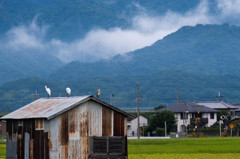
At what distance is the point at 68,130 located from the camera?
2931cm

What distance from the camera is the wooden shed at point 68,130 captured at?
94.9 ft

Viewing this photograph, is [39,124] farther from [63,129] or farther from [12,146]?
[12,146]

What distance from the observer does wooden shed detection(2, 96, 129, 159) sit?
2892cm

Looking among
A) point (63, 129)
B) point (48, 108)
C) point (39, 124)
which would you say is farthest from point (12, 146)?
point (63, 129)

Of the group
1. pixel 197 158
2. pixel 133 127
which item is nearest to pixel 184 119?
pixel 133 127

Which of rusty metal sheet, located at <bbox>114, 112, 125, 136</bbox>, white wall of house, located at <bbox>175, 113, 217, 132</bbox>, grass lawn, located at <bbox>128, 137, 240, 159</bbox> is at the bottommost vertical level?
grass lawn, located at <bbox>128, 137, 240, 159</bbox>

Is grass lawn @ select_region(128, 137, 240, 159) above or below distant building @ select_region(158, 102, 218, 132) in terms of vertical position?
below

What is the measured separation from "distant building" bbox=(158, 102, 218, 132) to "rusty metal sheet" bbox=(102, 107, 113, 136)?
79.7 m

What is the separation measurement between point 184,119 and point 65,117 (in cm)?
8434

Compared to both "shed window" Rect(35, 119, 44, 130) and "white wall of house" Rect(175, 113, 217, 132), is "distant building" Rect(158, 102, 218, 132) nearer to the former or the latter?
"white wall of house" Rect(175, 113, 217, 132)

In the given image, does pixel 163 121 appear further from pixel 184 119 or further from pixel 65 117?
pixel 65 117

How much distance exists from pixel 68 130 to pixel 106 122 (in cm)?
254

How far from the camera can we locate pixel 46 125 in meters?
28.9

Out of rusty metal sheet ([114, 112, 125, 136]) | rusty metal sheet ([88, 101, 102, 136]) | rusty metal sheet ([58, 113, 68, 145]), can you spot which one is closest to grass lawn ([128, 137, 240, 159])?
rusty metal sheet ([114, 112, 125, 136])
